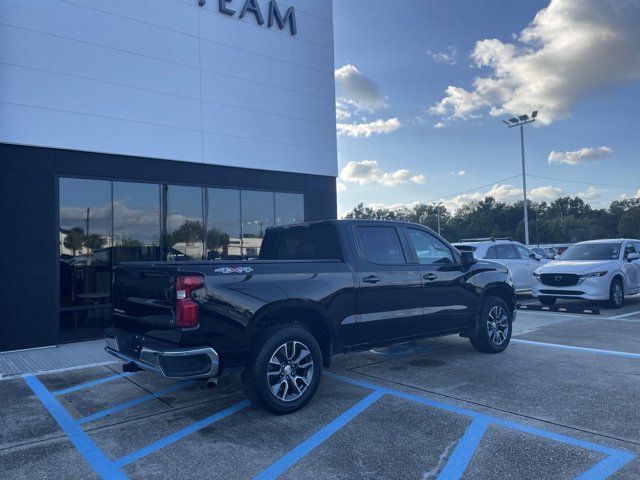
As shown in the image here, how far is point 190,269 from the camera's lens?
4.23m

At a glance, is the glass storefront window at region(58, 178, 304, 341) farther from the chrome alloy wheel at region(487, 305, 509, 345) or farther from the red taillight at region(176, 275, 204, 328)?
the red taillight at region(176, 275, 204, 328)

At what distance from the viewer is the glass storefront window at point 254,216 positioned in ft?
36.7

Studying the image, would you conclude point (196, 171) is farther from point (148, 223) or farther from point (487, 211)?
point (487, 211)

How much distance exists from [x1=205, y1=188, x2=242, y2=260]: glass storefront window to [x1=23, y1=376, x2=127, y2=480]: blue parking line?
5.17m

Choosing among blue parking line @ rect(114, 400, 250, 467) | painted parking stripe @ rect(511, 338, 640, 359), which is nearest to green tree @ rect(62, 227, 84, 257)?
blue parking line @ rect(114, 400, 250, 467)

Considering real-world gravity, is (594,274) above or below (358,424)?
above

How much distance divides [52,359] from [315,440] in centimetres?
538

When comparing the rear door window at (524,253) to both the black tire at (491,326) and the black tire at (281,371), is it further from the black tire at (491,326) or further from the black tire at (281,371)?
the black tire at (281,371)

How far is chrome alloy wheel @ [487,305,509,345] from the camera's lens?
7.00 metres

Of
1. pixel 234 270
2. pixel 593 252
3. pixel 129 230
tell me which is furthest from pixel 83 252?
pixel 593 252

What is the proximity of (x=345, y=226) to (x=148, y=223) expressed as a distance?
18.4 ft

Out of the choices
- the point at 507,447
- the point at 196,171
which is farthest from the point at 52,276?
the point at 507,447

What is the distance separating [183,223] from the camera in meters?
10.2

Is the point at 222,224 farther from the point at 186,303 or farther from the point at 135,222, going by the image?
the point at 186,303
